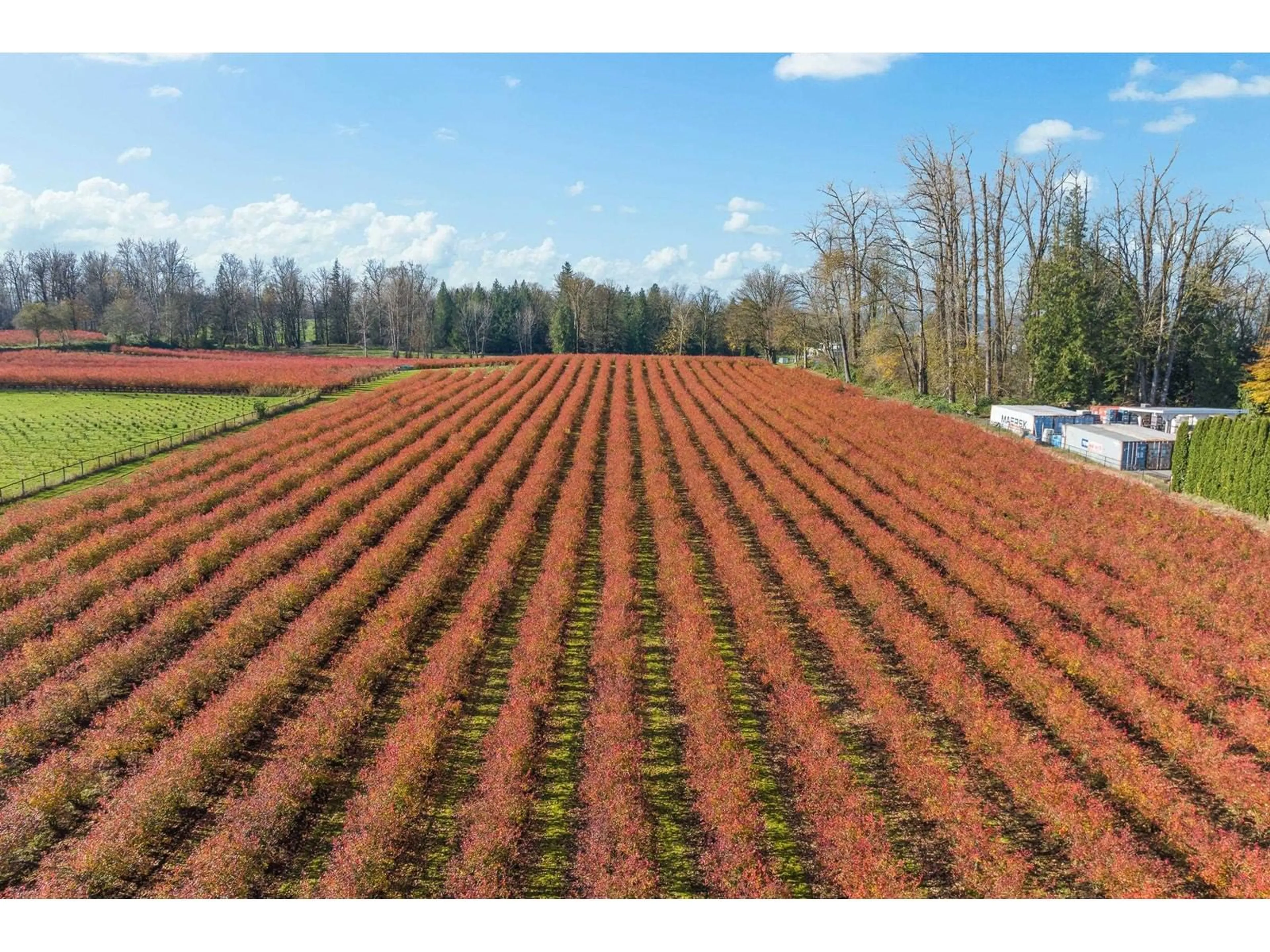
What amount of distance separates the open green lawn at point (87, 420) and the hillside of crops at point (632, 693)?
9126 mm

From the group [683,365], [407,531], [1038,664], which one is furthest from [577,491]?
[683,365]

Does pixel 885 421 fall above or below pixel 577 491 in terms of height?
above

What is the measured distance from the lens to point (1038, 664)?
489 inches

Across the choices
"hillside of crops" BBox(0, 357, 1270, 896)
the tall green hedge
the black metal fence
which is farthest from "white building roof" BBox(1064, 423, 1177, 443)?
the black metal fence

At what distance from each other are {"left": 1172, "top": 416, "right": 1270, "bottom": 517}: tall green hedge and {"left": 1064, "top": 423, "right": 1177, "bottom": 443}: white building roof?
894 mm

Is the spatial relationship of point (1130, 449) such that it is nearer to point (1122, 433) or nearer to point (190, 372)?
point (1122, 433)

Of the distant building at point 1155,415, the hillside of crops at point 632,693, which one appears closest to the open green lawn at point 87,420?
the hillside of crops at point 632,693

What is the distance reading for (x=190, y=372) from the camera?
53.3 meters

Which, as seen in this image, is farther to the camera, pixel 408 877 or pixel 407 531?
pixel 407 531

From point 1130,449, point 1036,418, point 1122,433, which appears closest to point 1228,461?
point 1130,449

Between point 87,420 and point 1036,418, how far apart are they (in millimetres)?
47615

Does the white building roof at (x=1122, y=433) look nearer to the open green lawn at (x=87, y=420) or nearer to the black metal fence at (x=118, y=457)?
the black metal fence at (x=118, y=457)

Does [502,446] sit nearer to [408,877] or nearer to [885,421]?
[885,421]

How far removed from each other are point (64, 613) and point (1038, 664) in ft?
62.2
